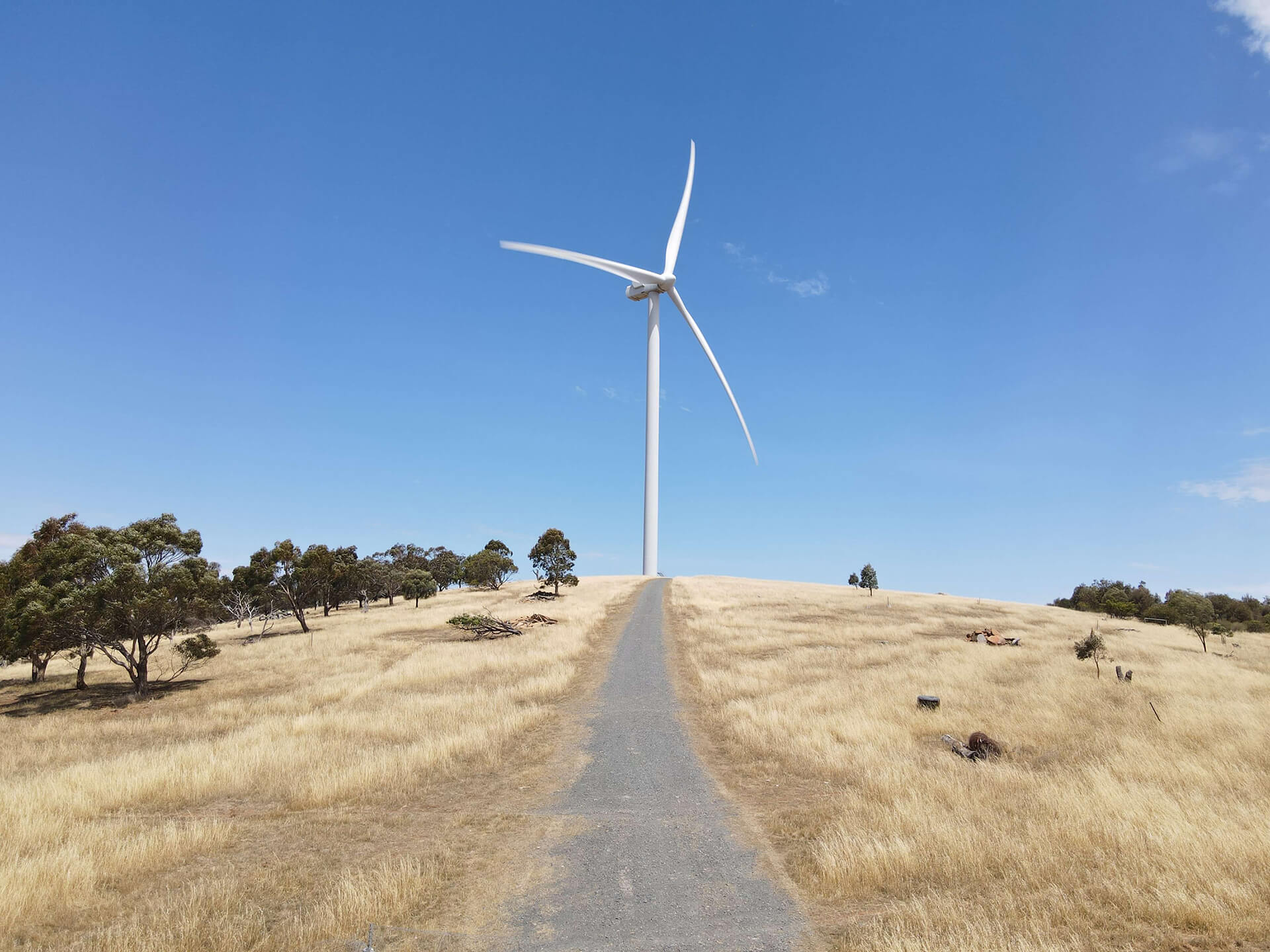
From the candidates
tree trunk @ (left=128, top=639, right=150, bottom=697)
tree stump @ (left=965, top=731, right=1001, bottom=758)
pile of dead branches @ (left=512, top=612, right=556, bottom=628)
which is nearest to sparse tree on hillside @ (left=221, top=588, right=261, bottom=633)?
tree trunk @ (left=128, top=639, right=150, bottom=697)

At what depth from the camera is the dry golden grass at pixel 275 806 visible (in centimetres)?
800

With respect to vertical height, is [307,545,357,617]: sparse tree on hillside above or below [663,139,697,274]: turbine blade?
below

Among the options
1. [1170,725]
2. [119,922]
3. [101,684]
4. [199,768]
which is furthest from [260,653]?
[1170,725]

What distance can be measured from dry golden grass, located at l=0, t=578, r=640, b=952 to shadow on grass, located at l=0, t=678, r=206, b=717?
0.62ft

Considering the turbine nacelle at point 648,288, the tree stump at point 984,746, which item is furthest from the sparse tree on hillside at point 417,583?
the tree stump at point 984,746

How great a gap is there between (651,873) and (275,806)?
26.8 feet

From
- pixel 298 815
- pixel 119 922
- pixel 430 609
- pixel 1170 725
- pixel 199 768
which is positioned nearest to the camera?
pixel 119 922

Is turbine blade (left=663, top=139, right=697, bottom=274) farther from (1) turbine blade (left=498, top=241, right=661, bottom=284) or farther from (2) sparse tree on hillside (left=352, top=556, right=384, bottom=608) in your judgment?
(2) sparse tree on hillside (left=352, top=556, right=384, bottom=608)

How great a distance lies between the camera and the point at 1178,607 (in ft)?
178

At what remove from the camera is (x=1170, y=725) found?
16766 millimetres

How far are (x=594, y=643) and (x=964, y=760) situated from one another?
21.4 meters

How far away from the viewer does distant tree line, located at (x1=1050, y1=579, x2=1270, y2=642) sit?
50.8 m

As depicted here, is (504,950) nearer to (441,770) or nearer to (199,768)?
(441,770)

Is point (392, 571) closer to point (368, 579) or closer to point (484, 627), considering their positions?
point (368, 579)
